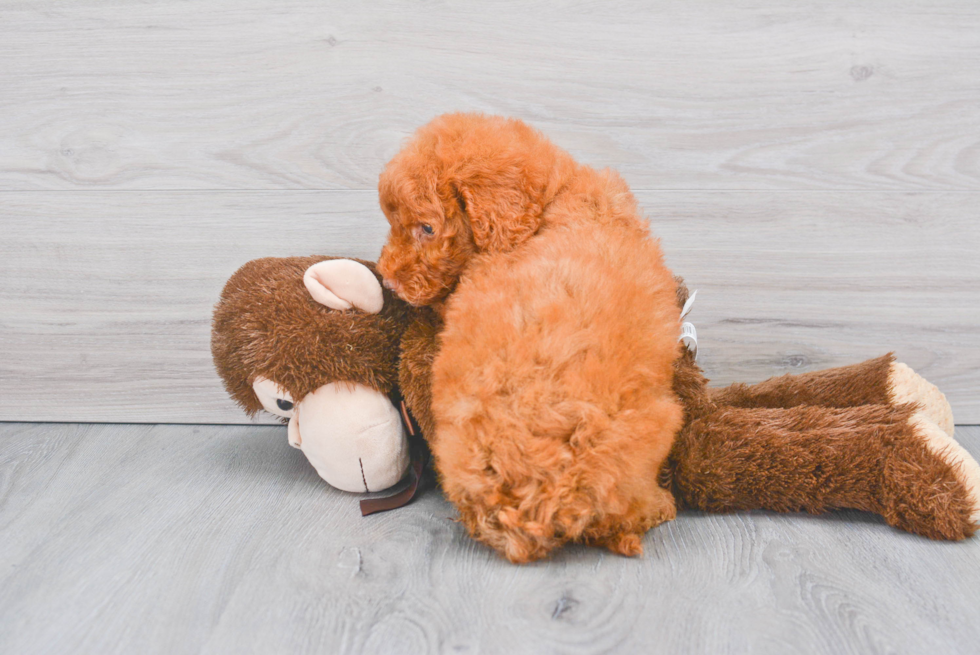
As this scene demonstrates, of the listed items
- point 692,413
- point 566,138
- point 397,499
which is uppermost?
point 566,138

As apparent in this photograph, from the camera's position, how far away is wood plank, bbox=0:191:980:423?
1.12 meters

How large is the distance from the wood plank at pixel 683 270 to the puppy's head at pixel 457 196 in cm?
36

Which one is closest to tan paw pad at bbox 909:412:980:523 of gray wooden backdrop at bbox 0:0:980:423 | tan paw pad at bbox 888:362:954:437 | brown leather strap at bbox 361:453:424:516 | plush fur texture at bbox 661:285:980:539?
plush fur texture at bbox 661:285:980:539

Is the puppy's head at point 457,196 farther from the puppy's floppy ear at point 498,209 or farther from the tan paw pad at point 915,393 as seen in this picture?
the tan paw pad at point 915,393

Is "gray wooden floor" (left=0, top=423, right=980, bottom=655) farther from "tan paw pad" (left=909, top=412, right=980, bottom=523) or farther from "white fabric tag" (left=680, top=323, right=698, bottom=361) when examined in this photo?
"white fabric tag" (left=680, top=323, right=698, bottom=361)

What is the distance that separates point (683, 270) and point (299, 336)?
2.15 ft

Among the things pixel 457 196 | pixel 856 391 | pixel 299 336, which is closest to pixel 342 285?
pixel 299 336

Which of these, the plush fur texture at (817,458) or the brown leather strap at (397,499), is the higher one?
the plush fur texture at (817,458)

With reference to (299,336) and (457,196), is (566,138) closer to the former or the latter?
(457,196)

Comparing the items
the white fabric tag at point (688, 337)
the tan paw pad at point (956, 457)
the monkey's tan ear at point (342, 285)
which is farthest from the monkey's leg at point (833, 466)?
the monkey's tan ear at point (342, 285)

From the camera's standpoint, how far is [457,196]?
76cm

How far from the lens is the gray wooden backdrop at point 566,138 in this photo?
3.51 feet

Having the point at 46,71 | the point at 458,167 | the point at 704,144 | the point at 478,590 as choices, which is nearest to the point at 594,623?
the point at 478,590

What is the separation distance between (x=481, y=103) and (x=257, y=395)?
0.58 m
